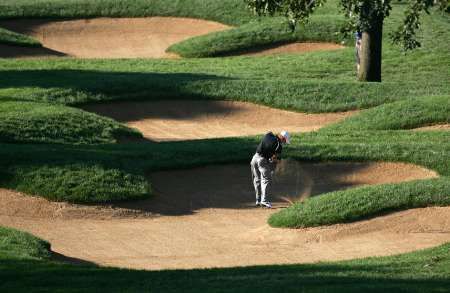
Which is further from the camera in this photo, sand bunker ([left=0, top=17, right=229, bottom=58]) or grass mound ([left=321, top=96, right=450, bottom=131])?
sand bunker ([left=0, top=17, right=229, bottom=58])

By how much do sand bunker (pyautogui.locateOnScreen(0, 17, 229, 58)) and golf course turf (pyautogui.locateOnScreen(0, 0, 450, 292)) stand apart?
60cm

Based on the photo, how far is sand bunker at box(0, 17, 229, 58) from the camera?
54406mm

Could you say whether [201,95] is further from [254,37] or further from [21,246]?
[21,246]

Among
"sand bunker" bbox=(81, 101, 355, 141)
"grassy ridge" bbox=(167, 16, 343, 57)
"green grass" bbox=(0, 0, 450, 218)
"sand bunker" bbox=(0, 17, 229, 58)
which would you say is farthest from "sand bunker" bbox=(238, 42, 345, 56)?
"sand bunker" bbox=(81, 101, 355, 141)

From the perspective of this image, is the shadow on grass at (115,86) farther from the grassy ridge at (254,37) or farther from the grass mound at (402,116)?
the grassy ridge at (254,37)

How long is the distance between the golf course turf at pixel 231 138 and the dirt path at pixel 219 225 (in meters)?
0.37

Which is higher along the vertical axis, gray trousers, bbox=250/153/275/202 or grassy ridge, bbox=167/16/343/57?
grassy ridge, bbox=167/16/343/57

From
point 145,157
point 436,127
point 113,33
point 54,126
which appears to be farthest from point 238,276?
point 113,33

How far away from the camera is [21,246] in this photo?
22500 mm

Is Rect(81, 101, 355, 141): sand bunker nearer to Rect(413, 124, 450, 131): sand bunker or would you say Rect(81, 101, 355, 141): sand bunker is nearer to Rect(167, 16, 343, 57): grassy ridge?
Rect(413, 124, 450, 131): sand bunker

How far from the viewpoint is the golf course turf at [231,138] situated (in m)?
20.3

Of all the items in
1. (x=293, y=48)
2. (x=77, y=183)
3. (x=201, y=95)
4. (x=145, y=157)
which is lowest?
(x=77, y=183)

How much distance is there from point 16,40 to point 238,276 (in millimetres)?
34158

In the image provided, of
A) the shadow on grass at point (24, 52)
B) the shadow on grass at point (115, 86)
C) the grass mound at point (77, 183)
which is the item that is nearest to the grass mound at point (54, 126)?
the shadow on grass at point (115, 86)
